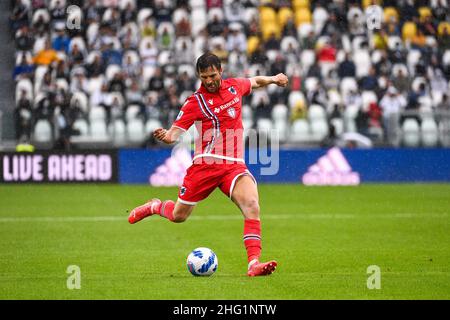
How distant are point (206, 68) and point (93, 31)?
63.3 feet

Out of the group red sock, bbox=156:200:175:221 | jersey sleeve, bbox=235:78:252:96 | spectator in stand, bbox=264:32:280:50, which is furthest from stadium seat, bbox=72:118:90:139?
jersey sleeve, bbox=235:78:252:96

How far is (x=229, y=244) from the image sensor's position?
46.0 ft

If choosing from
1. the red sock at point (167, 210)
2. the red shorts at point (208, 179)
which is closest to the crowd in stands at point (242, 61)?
the red sock at point (167, 210)

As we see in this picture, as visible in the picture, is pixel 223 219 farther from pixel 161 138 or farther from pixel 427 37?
pixel 427 37

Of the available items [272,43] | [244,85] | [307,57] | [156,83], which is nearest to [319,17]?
[307,57]

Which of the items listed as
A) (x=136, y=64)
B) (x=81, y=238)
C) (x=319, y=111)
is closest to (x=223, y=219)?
(x=81, y=238)

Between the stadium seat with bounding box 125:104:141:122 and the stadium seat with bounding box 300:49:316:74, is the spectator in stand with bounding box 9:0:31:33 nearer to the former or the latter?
the stadium seat with bounding box 125:104:141:122

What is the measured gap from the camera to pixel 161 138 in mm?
10312

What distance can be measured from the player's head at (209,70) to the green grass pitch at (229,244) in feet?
6.56

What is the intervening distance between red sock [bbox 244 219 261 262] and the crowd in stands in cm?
1441

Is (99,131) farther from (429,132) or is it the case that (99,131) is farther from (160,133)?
(160,133)

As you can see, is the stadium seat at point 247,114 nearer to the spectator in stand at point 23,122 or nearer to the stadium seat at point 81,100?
the stadium seat at point 81,100

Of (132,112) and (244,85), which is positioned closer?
(244,85)

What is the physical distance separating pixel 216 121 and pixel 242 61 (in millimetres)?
17476
